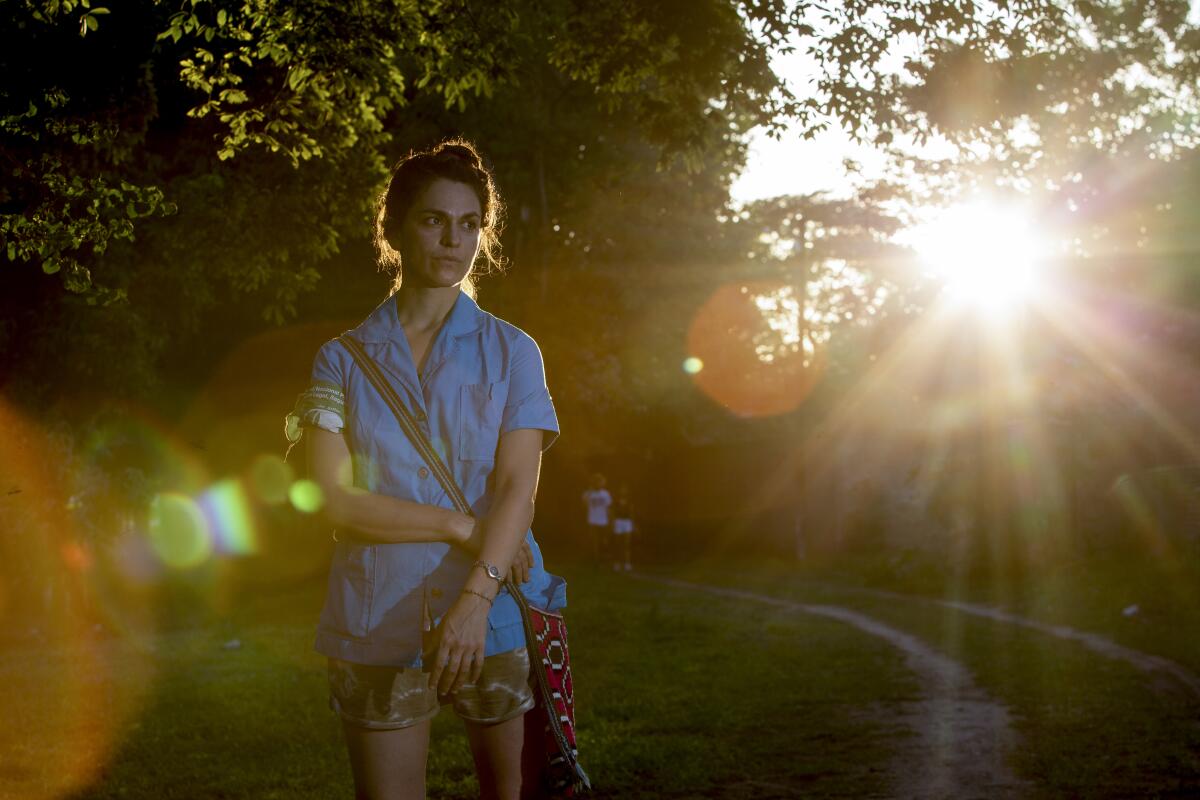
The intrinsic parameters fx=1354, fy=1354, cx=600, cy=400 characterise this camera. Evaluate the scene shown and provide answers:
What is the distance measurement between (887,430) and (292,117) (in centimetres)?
2258

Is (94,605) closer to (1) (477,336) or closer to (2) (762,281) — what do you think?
(1) (477,336)

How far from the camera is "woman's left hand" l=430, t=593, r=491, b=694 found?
305 cm

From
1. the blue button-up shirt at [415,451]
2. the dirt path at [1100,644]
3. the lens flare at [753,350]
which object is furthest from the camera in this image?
the lens flare at [753,350]

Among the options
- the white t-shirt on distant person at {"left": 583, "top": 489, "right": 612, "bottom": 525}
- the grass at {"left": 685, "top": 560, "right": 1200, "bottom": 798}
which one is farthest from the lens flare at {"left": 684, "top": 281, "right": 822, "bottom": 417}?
the grass at {"left": 685, "top": 560, "right": 1200, "bottom": 798}

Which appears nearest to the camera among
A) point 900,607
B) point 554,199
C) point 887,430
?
point 900,607

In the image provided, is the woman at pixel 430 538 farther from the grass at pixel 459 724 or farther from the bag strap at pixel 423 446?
the grass at pixel 459 724

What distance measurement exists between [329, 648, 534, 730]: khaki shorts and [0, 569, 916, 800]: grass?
14.1ft

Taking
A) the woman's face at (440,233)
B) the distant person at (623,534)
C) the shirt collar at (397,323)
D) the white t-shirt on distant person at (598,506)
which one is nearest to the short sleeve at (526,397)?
the shirt collar at (397,323)

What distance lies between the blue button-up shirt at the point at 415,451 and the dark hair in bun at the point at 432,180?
1.09 ft

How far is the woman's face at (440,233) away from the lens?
3.38 m

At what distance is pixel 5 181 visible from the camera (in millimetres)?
7984

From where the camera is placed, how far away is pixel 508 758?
3234 millimetres

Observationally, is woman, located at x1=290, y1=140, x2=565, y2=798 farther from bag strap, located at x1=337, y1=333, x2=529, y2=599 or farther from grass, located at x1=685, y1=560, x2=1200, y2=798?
grass, located at x1=685, y1=560, x2=1200, y2=798

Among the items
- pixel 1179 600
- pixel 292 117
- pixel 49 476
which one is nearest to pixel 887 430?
pixel 1179 600
